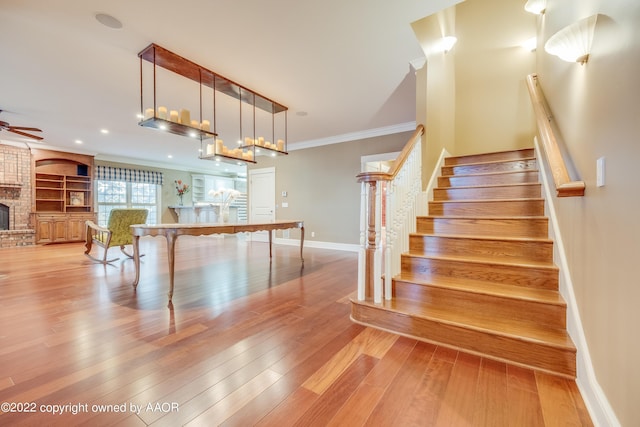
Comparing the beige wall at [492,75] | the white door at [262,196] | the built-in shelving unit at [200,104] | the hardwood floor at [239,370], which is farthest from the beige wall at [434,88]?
the white door at [262,196]

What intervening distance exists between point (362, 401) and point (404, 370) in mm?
372

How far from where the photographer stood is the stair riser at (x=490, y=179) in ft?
9.75

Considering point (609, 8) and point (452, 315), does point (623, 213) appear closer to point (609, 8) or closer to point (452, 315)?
point (609, 8)

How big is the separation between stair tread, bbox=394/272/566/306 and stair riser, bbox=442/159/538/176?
1717 mm

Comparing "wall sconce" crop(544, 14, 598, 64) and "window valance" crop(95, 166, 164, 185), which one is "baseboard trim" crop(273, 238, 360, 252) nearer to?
"wall sconce" crop(544, 14, 598, 64)

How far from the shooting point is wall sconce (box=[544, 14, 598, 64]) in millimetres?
1399

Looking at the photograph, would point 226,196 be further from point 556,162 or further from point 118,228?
point 556,162

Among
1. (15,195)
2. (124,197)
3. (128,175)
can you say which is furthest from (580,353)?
(124,197)

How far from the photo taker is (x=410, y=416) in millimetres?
1198

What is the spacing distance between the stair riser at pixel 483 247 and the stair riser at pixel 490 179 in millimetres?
1134

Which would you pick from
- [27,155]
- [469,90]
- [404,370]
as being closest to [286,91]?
[469,90]

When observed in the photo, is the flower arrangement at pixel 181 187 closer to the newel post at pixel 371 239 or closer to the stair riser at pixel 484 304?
the newel post at pixel 371 239

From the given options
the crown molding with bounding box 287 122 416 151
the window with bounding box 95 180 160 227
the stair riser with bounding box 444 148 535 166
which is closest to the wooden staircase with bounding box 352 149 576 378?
the stair riser with bounding box 444 148 535 166

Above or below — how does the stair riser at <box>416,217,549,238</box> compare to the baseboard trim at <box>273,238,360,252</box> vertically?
above
